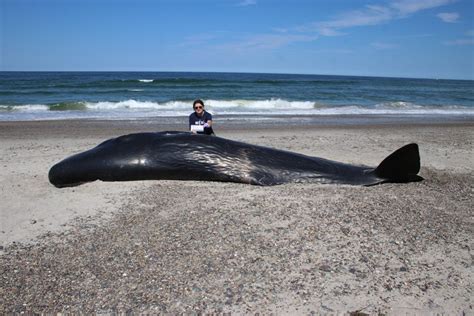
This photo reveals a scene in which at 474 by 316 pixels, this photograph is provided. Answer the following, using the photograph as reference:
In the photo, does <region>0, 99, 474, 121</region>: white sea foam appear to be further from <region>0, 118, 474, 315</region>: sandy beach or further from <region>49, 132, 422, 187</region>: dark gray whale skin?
<region>0, 118, 474, 315</region>: sandy beach

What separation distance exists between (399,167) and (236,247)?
3.72 metres

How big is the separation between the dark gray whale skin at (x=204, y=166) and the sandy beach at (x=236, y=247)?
253 millimetres

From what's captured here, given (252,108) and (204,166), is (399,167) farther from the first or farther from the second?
(252,108)

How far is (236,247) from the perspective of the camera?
14.4 feet

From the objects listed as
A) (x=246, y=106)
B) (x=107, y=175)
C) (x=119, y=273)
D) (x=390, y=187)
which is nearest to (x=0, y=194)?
(x=107, y=175)

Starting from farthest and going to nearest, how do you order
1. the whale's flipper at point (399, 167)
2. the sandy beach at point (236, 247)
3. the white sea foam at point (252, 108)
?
the white sea foam at point (252, 108), the whale's flipper at point (399, 167), the sandy beach at point (236, 247)

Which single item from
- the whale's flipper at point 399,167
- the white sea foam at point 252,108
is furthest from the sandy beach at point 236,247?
the white sea foam at point 252,108

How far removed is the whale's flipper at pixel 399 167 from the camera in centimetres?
685

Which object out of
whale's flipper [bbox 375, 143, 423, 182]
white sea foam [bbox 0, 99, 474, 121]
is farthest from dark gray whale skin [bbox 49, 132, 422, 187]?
white sea foam [bbox 0, 99, 474, 121]

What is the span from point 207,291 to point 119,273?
862 millimetres

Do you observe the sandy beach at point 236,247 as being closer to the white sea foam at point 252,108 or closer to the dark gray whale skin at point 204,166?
the dark gray whale skin at point 204,166

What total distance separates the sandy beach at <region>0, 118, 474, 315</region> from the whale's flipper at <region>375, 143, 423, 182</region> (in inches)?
9.6

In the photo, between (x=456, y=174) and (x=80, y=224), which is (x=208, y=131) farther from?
(x=456, y=174)

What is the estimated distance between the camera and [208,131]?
8664 mm
